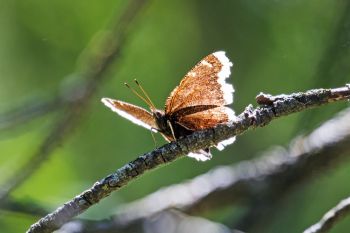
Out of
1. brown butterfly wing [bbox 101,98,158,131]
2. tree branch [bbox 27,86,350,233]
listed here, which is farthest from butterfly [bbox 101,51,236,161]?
tree branch [bbox 27,86,350,233]

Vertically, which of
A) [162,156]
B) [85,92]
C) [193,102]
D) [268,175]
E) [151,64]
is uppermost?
[151,64]

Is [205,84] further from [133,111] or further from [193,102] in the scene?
[133,111]

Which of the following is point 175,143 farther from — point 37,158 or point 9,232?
point 9,232

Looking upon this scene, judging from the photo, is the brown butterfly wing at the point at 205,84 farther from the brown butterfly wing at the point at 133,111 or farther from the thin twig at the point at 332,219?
the thin twig at the point at 332,219

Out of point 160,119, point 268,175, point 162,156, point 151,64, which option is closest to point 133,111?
point 160,119

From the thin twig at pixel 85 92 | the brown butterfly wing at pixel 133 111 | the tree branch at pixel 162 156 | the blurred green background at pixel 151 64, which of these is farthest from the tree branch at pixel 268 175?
the tree branch at pixel 162 156

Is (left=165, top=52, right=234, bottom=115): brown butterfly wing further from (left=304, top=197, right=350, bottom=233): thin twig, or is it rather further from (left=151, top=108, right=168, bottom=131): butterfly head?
(left=304, top=197, right=350, bottom=233): thin twig

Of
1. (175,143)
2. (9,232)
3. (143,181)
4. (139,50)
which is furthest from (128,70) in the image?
(175,143)
